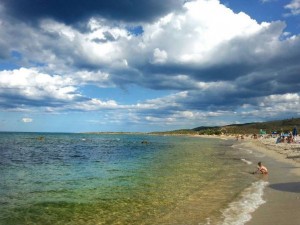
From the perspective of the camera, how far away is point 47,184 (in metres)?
22.5

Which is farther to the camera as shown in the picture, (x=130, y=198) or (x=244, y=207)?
(x=130, y=198)

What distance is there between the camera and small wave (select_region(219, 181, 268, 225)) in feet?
42.7

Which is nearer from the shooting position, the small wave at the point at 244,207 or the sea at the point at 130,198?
the small wave at the point at 244,207

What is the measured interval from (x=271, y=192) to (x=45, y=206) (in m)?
12.0

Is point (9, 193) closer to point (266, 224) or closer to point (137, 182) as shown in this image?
point (137, 182)

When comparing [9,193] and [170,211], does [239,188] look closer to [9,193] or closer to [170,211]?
[170,211]

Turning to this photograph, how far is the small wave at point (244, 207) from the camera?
1301 cm

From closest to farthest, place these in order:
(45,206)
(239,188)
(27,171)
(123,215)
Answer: (123,215), (45,206), (239,188), (27,171)

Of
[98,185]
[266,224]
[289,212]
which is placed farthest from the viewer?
[98,185]

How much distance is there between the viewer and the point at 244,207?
15203mm

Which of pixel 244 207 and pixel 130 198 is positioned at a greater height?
pixel 244 207

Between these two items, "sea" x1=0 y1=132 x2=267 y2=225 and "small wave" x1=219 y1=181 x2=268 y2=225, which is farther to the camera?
"sea" x1=0 y1=132 x2=267 y2=225

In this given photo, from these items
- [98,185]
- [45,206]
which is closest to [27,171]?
[98,185]

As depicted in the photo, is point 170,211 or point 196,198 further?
point 196,198
